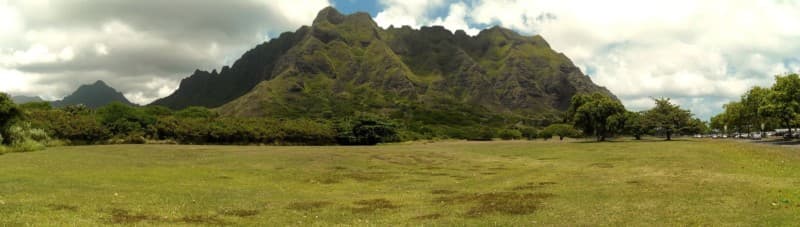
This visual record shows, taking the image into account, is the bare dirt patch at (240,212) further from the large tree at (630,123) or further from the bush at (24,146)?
the large tree at (630,123)

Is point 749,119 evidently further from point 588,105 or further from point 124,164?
point 124,164

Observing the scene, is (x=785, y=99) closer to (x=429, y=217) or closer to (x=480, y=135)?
(x=480, y=135)

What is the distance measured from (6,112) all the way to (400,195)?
5658cm

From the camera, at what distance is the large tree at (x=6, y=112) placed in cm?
5516

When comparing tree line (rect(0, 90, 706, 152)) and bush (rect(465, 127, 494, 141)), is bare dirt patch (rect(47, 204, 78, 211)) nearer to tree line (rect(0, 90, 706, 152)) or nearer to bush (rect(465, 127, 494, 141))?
tree line (rect(0, 90, 706, 152))

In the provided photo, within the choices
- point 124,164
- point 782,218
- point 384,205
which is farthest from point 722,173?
point 124,164

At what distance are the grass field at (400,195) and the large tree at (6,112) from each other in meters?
26.0

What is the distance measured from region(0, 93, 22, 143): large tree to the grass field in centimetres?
2604

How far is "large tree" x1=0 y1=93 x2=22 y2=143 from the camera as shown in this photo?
55.2 metres

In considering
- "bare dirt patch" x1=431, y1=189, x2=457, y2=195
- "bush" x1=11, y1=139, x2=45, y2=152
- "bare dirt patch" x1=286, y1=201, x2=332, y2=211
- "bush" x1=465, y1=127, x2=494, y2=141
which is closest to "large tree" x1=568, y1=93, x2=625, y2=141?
"bush" x1=465, y1=127, x2=494, y2=141

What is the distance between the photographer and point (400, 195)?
2684 cm

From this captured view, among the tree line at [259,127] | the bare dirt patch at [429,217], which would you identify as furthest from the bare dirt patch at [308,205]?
the tree line at [259,127]

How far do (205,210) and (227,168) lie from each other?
813 inches

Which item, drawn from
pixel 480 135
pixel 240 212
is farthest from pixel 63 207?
pixel 480 135
